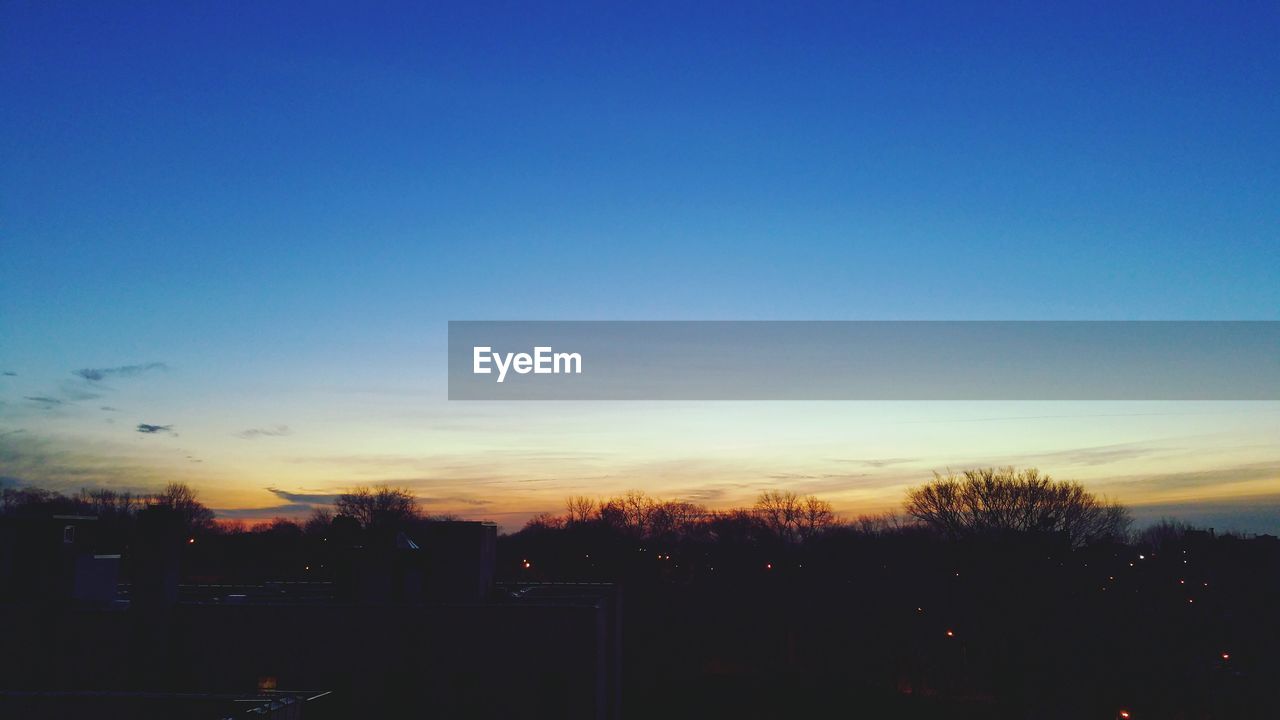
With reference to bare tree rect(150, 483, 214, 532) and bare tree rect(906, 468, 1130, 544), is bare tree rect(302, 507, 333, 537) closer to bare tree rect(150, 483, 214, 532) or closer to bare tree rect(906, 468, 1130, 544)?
bare tree rect(150, 483, 214, 532)

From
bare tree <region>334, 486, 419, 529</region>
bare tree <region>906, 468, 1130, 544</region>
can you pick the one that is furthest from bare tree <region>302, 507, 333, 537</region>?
bare tree <region>906, 468, 1130, 544</region>

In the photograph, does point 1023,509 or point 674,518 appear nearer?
point 1023,509

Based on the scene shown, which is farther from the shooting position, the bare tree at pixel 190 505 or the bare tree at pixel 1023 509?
the bare tree at pixel 190 505

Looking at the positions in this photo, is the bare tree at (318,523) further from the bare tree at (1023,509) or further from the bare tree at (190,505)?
the bare tree at (1023,509)

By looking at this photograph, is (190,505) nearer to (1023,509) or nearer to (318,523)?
(318,523)

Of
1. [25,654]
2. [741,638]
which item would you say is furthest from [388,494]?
[25,654]

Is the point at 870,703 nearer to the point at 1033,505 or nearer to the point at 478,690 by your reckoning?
the point at 478,690

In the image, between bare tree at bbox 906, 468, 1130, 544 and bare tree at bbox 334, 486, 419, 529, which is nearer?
bare tree at bbox 906, 468, 1130, 544

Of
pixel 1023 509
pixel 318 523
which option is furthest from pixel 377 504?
pixel 1023 509

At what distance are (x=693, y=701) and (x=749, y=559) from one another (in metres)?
41.9

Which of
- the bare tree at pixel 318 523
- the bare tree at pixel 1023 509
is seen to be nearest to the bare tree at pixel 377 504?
the bare tree at pixel 318 523

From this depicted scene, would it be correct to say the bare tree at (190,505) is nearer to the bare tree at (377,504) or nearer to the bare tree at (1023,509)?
the bare tree at (377,504)

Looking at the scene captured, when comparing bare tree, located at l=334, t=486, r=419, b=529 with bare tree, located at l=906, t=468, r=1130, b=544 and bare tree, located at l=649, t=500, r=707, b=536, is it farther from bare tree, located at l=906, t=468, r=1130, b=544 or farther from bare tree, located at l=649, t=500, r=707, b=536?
bare tree, located at l=906, t=468, r=1130, b=544

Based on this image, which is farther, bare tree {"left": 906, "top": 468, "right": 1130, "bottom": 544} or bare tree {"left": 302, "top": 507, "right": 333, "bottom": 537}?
bare tree {"left": 302, "top": 507, "right": 333, "bottom": 537}
